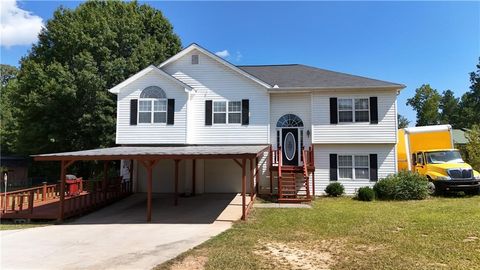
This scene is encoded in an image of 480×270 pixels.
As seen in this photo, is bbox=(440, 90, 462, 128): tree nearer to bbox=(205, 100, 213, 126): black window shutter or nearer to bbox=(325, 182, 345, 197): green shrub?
bbox=(325, 182, 345, 197): green shrub

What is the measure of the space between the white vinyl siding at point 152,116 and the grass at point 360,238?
6.95 metres

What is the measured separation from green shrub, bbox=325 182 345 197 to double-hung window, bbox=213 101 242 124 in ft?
19.4

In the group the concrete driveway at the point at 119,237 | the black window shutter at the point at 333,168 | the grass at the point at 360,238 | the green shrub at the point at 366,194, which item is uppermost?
the black window shutter at the point at 333,168

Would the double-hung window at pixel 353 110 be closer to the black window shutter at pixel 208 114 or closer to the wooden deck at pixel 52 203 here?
the black window shutter at pixel 208 114

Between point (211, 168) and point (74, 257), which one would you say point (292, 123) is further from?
point (74, 257)

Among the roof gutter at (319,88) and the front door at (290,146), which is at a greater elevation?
the roof gutter at (319,88)

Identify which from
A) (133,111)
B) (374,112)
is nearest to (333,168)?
(374,112)

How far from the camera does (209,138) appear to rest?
18797 mm

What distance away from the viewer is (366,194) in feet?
54.0

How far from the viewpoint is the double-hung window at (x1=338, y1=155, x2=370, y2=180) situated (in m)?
18.4

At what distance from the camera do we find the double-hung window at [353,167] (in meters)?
18.4

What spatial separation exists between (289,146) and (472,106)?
5271 cm

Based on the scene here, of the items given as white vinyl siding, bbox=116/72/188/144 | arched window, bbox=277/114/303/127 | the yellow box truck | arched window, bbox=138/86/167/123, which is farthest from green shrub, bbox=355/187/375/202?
arched window, bbox=138/86/167/123

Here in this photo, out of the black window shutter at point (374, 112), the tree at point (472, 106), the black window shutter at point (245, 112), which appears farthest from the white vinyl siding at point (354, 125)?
the tree at point (472, 106)
